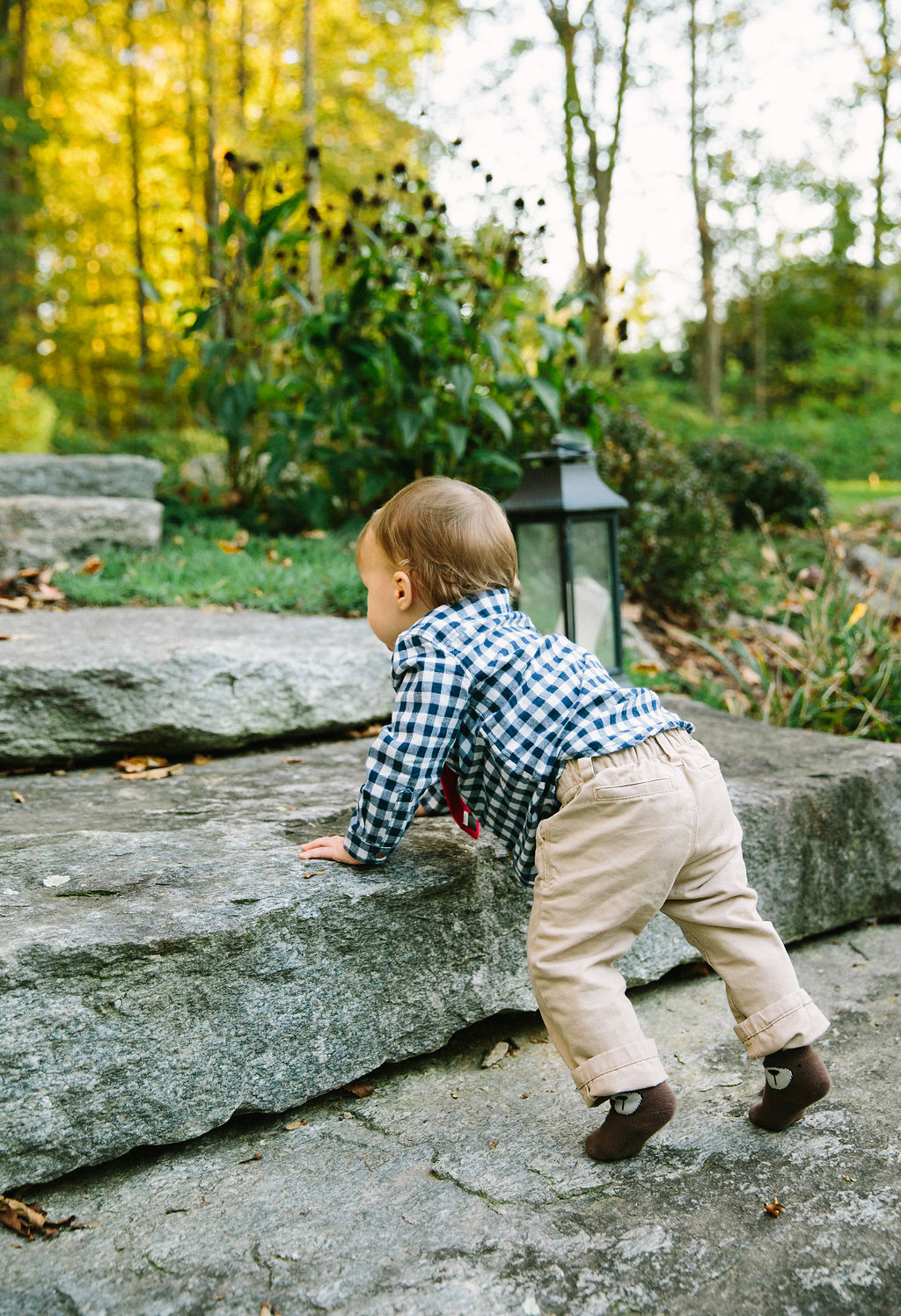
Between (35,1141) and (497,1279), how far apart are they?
75cm

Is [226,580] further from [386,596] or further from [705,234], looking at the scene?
[705,234]

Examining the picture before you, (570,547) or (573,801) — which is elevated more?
(570,547)

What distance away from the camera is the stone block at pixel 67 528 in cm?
390

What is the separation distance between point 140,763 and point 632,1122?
5.38ft

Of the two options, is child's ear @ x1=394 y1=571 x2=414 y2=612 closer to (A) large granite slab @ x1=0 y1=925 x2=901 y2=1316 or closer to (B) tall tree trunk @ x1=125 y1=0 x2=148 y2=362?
(A) large granite slab @ x1=0 y1=925 x2=901 y2=1316

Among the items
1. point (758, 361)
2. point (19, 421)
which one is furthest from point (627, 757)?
point (758, 361)

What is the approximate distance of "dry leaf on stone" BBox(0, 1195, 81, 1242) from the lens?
4.69ft

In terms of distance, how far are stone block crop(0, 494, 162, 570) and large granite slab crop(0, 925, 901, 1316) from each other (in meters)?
2.88

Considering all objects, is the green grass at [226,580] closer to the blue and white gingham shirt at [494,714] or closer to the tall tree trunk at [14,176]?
the blue and white gingham shirt at [494,714]

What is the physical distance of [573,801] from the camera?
1587 millimetres

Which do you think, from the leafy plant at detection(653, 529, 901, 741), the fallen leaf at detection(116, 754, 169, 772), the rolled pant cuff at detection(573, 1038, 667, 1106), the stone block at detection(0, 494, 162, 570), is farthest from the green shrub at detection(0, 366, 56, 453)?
the rolled pant cuff at detection(573, 1038, 667, 1106)

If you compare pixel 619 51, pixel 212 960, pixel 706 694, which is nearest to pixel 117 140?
pixel 619 51

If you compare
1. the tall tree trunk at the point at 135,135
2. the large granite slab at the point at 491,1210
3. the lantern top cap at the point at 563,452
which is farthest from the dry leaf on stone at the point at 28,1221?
the tall tree trunk at the point at 135,135

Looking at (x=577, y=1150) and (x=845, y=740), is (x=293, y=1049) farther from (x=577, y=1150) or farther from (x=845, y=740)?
(x=845, y=740)
